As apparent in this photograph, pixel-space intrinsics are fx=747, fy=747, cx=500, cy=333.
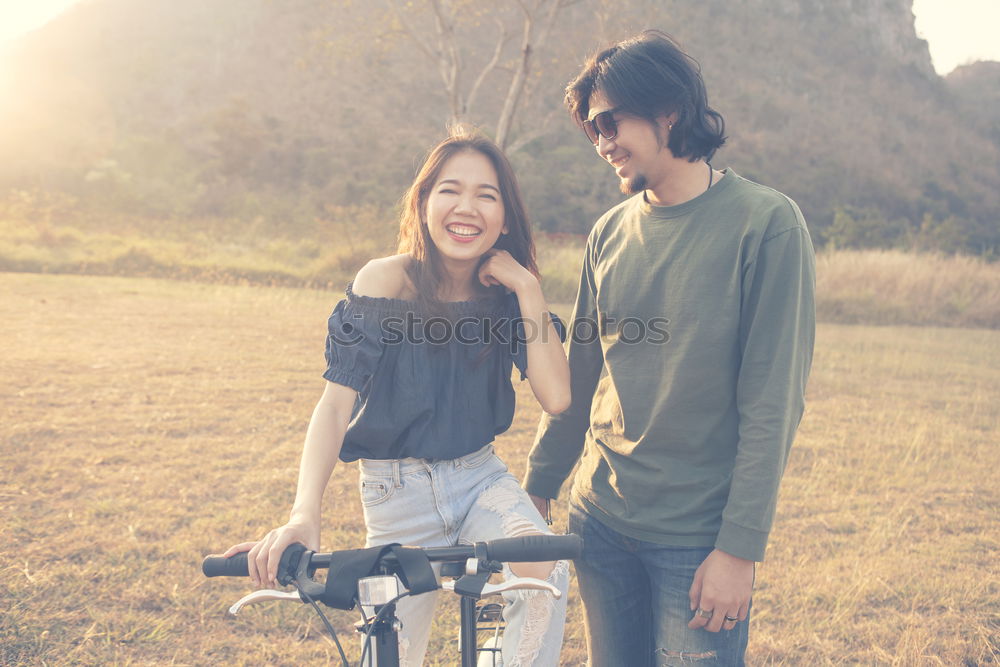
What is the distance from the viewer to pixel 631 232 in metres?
2.02

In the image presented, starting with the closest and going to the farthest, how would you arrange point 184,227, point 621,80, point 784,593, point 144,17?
point 621,80, point 784,593, point 184,227, point 144,17

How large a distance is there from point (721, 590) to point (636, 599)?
1.47ft

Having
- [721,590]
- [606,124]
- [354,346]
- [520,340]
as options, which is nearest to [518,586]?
[721,590]

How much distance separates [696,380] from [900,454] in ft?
17.2

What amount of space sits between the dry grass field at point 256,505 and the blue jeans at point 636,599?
119 cm

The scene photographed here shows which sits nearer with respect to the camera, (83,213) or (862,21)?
(83,213)

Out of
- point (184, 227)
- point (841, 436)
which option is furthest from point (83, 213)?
point (841, 436)

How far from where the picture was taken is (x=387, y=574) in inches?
50.9

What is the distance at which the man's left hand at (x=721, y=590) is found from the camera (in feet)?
5.55

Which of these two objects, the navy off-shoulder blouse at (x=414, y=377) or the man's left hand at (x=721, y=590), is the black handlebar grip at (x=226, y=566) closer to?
the navy off-shoulder blouse at (x=414, y=377)

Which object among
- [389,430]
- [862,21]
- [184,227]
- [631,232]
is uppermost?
[862,21]

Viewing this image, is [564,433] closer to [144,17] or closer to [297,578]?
[297,578]

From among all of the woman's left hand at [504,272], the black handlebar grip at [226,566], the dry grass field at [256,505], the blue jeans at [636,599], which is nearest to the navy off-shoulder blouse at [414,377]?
the woman's left hand at [504,272]

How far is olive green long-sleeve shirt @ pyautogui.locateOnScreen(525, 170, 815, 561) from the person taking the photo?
167 cm
